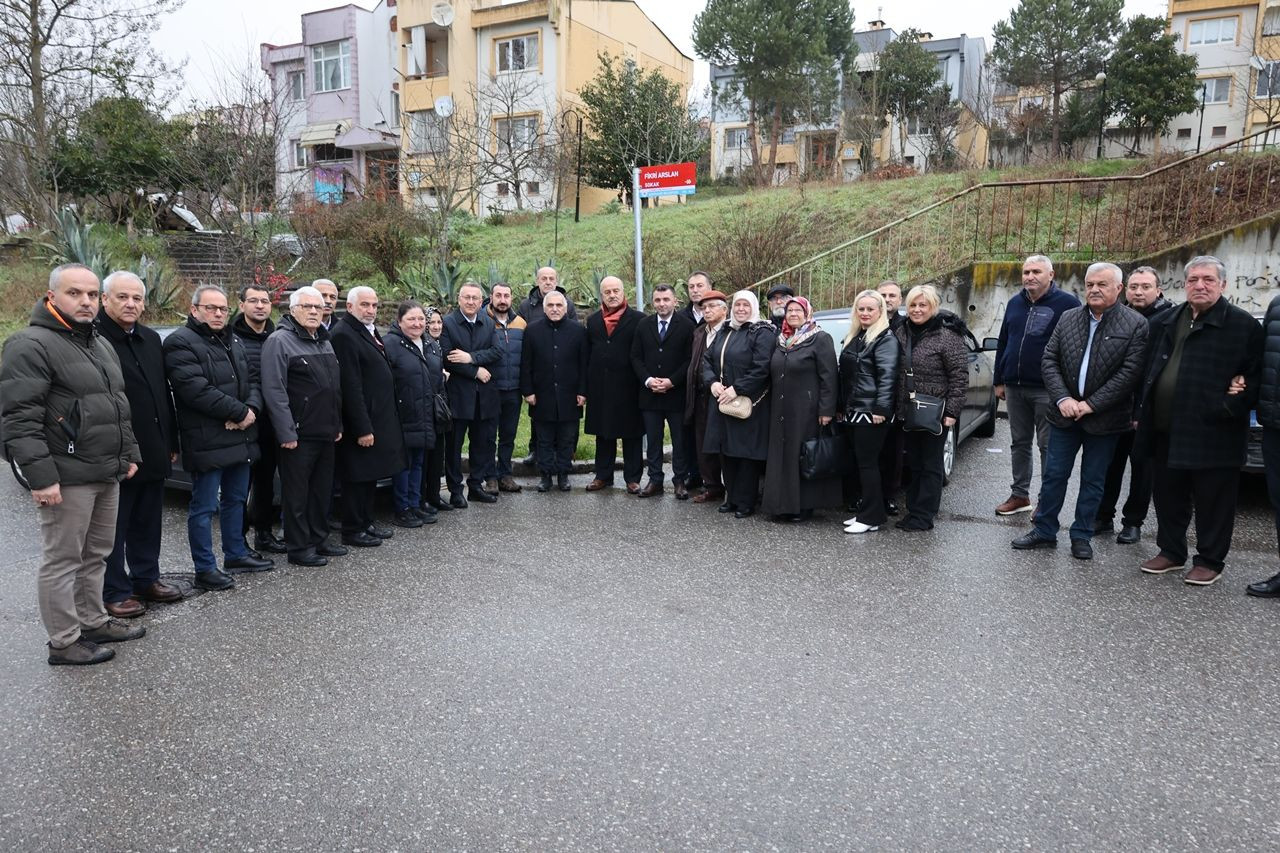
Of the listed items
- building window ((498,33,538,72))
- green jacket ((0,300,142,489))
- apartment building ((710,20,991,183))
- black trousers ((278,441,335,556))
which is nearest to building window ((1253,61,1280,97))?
apartment building ((710,20,991,183))

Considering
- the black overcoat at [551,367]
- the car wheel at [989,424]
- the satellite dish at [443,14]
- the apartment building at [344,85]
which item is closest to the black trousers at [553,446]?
the black overcoat at [551,367]

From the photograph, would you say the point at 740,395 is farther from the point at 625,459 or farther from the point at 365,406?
the point at 365,406

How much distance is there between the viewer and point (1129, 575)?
19.0ft

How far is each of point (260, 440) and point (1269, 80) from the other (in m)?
39.9

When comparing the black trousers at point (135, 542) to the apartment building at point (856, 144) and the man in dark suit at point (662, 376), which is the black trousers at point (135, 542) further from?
the apartment building at point (856, 144)

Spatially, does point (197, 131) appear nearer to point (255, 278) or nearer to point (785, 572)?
point (255, 278)

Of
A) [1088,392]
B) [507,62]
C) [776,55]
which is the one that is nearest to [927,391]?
[1088,392]

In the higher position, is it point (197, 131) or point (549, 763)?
point (197, 131)

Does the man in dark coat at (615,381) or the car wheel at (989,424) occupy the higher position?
the man in dark coat at (615,381)

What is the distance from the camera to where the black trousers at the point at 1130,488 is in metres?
6.49

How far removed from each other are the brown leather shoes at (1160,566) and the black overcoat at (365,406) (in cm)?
542

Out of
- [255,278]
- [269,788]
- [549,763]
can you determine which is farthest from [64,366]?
[255,278]

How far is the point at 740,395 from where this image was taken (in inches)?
287

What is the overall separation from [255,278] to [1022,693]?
16629 mm
